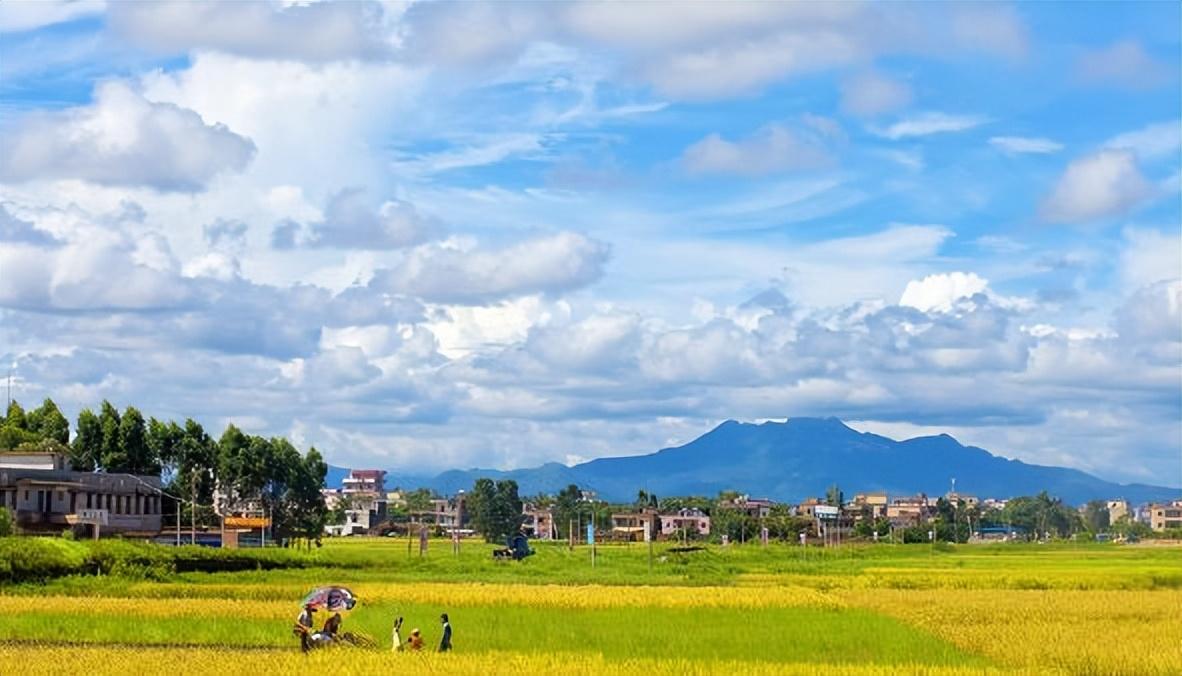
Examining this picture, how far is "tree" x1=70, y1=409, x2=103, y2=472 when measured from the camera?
91.8 metres

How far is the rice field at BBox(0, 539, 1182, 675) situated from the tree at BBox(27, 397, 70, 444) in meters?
37.7

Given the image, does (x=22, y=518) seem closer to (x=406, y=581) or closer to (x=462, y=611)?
(x=406, y=581)

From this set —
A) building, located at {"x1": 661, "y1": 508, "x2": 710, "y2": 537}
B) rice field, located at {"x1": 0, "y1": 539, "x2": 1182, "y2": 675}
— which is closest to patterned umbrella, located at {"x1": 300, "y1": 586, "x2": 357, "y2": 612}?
rice field, located at {"x1": 0, "y1": 539, "x2": 1182, "y2": 675}

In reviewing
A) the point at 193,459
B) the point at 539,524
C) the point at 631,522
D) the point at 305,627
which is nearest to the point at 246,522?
the point at 193,459

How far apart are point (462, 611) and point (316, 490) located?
6231 centimetres

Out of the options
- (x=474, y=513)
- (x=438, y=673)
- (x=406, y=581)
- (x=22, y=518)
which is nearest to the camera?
(x=438, y=673)

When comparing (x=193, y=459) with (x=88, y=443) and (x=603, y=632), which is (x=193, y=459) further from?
(x=603, y=632)

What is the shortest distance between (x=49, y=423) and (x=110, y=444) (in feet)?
22.3

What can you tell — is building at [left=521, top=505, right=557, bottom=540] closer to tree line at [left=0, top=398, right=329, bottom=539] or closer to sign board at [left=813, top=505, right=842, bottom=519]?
sign board at [left=813, top=505, right=842, bottom=519]

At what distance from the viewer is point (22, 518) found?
72062 mm

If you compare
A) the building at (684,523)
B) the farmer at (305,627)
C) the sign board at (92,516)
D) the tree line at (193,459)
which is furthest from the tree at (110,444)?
the building at (684,523)

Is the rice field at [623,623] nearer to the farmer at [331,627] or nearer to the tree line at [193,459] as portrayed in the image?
the farmer at [331,627]

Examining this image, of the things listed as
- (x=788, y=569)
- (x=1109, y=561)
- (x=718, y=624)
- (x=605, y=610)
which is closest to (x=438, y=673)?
(x=718, y=624)

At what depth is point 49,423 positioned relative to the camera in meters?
96.7
